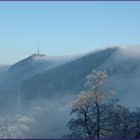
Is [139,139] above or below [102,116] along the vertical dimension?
below

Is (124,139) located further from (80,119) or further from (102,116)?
(102,116)

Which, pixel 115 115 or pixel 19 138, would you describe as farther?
pixel 115 115

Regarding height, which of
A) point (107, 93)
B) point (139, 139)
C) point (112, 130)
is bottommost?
point (139, 139)

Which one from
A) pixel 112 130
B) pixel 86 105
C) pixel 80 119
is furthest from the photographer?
pixel 112 130

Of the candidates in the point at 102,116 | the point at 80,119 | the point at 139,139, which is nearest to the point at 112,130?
the point at 102,116

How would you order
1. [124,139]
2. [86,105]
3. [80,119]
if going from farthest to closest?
[80,119] < [86,105] < [124,139]

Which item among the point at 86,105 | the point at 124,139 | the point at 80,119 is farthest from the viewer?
the point at 80,119

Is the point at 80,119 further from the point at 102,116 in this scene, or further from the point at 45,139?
the point at 45,139

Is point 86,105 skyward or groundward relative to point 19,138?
skyward

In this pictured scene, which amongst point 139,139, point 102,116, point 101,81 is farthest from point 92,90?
point 139,139
